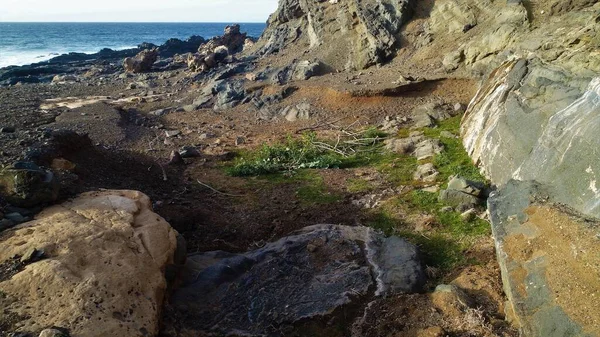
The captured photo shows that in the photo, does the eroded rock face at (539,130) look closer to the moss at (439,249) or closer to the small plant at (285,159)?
the moss at (439,249)

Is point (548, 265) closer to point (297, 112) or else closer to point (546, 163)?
point (546, 163)

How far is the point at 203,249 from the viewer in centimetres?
820

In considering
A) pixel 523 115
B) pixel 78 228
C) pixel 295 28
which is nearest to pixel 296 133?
pixel 523 115

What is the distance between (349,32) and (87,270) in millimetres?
18591

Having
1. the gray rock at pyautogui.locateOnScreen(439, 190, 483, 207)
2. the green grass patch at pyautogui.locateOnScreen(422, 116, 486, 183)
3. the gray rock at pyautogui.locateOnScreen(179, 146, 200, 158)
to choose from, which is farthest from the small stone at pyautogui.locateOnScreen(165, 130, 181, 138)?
the gray rock at pyautogui.locateOnScreen(439, 190, 483, 207)

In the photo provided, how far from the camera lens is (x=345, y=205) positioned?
30.9ft

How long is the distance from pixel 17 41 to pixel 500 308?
78.4 meters

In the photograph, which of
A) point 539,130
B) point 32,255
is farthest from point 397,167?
point 32,255

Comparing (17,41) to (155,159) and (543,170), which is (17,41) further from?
(543,170)

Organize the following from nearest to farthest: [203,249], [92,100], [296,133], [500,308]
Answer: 1. [500,308]
2. [203,249]
3. [296,133]
4. [92,100]

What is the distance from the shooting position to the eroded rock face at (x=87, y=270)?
4.64m

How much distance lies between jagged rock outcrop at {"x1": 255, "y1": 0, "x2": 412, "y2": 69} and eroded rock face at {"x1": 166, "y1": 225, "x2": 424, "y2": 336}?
1389cm

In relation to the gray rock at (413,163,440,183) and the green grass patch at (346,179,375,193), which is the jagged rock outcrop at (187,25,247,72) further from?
the gray rock at (413,163,440,183)

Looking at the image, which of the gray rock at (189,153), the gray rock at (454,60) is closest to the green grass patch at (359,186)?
the gray rock at (189,153)
